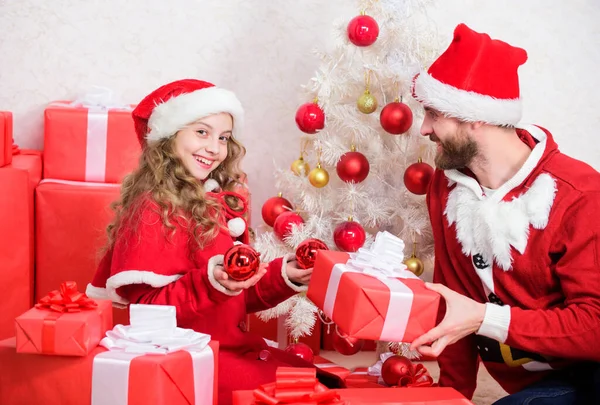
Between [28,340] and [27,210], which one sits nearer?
[28,340]

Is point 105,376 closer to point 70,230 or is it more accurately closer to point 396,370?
point 396,370

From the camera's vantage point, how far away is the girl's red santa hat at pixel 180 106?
6.97 feet

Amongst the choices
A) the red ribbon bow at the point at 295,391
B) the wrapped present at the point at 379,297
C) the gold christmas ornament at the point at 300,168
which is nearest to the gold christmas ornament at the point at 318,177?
the gold christmas ornament at the point at 300,168

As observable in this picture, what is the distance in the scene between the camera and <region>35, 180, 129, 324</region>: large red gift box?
2.73m

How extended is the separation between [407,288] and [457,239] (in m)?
0.53

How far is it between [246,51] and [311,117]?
28.2 inches

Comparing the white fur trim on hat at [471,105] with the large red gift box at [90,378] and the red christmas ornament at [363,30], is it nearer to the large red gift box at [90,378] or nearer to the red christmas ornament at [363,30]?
the red christmas ornament at [363,30]

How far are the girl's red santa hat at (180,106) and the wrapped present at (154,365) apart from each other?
2.29 feet

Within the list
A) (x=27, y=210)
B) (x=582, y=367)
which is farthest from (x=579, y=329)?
(x=27, y=210)

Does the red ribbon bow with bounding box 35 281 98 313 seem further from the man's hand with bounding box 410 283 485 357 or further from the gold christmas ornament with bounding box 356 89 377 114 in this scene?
the gold christmas ornament with bounding box 356 89 377 114

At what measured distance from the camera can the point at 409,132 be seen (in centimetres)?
264

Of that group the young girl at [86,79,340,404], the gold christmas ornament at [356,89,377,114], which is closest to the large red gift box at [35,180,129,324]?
the young girl at [86,79,340,404]

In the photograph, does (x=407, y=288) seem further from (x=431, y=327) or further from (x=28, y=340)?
(x=28, y=340)

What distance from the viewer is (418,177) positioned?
2.47 metres
